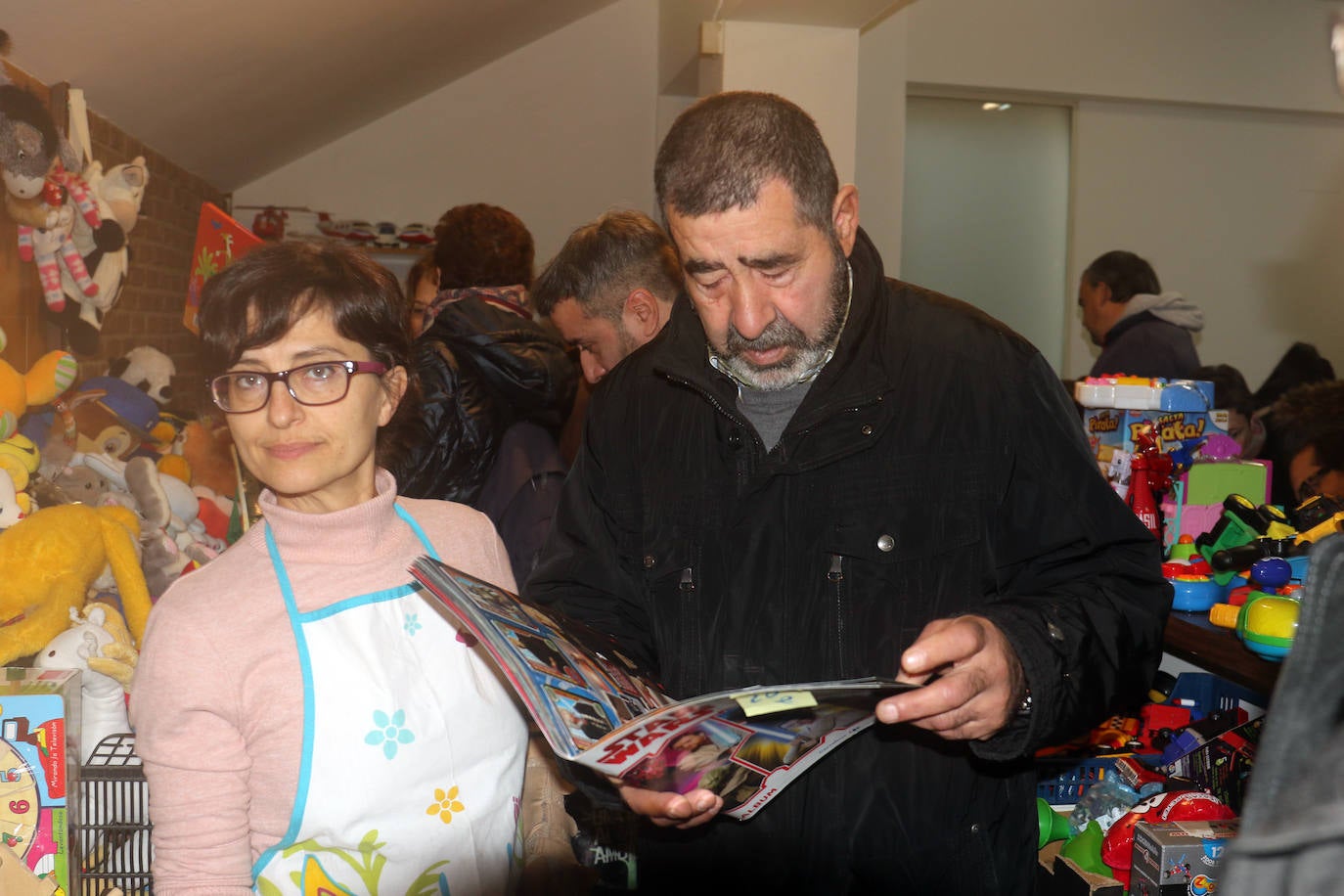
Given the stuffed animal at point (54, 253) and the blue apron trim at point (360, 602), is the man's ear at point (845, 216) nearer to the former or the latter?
the blue apron trim at point (360, 602)

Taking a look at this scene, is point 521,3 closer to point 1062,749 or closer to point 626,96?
point 626,96

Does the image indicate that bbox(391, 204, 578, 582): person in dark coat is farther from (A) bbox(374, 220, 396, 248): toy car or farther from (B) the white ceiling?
(A) bbox(374, 220, 396, 248): toy car

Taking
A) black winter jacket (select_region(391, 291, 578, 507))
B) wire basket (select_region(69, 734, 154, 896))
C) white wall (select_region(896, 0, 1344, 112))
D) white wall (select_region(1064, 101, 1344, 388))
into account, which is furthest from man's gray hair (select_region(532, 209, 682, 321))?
white wall (select_region(1064, 101, 1344, 388))

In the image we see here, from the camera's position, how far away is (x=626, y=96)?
681 cm

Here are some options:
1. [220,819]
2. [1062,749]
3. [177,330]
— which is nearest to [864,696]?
[220,819]

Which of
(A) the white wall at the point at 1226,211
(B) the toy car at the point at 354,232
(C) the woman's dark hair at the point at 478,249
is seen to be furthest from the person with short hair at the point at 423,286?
(A) the white wall at the point at 1226,211

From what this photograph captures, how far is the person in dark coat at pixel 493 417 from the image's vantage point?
2363 mm

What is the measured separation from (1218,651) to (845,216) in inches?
32.1

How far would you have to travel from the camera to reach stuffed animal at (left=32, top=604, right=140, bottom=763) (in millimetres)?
1717

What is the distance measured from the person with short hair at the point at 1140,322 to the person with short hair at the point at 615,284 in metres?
2.59

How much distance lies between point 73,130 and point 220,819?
2.51 meters

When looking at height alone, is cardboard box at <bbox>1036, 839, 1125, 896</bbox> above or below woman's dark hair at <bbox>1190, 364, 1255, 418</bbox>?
below

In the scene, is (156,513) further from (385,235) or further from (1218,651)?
(385,235)

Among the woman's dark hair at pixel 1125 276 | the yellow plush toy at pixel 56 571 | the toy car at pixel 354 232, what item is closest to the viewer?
the yellow plush toy at pixel 56 571
